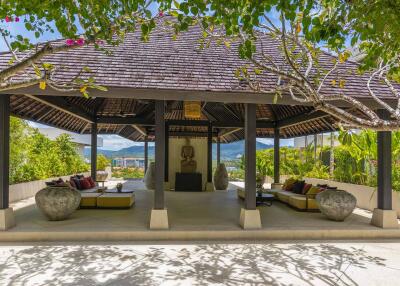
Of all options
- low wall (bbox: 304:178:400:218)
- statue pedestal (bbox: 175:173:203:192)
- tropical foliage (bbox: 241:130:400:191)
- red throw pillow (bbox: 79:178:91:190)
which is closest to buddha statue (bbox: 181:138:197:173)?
statue pedestal (bbox: 175:173:203:192)

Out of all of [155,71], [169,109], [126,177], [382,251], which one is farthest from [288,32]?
[126,177]

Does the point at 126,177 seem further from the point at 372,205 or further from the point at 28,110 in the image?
the point at 372,205

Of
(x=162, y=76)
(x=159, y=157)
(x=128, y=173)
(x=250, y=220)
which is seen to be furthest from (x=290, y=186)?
(x=128, y=173)

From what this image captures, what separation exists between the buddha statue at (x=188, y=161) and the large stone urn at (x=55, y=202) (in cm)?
983

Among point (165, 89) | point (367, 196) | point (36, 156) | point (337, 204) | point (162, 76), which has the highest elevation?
point (162, 76)

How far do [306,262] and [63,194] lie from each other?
6.30 m

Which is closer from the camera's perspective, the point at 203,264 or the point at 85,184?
the point at 203,264

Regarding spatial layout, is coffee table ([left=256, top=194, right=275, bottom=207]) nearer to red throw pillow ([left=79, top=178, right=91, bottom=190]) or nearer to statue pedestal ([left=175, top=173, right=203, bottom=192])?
statue pedestal ([left=175, top=173, right=203, bottom=192])

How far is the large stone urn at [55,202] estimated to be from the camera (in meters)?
8.45

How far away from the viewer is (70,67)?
27.3ft

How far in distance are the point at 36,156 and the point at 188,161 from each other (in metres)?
7.88

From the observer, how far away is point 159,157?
8234mm

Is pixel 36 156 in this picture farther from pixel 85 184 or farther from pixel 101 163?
pixel 101 163

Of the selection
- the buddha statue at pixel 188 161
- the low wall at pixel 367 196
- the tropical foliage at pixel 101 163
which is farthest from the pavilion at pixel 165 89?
the tropical foliage at pixel 101 163
